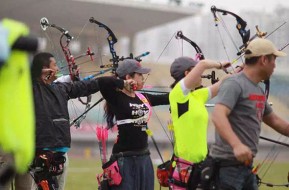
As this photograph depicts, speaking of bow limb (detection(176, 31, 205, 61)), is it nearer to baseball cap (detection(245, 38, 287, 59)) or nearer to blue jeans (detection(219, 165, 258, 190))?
baseball cap (detection(245, 38, 287, 59))

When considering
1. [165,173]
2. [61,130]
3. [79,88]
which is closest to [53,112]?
[61,130]

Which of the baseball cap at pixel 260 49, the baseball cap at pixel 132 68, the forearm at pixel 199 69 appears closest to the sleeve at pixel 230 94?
the baseball cap at pixel 260 49

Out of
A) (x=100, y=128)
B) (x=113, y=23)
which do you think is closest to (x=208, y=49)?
(x=100, y=128)

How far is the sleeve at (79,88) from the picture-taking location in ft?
19.9

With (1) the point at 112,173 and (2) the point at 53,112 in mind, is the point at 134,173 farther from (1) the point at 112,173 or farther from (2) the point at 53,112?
(2) the point at 53,112

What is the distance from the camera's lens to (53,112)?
19.4 ft

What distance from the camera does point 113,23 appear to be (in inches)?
934

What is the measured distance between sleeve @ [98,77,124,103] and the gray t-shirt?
1673mm

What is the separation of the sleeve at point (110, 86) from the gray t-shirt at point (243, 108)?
1673 millimetres

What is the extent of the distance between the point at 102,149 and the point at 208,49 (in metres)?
3.20

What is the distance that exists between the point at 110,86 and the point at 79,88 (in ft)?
1.09

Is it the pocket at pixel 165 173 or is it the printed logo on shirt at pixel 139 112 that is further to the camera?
the printed logo on shirt at pixel 139 112

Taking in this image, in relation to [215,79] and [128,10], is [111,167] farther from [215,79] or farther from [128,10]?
[128,10]

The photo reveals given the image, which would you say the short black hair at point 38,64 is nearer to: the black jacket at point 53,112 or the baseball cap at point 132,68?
the black jacket at point 53,112
